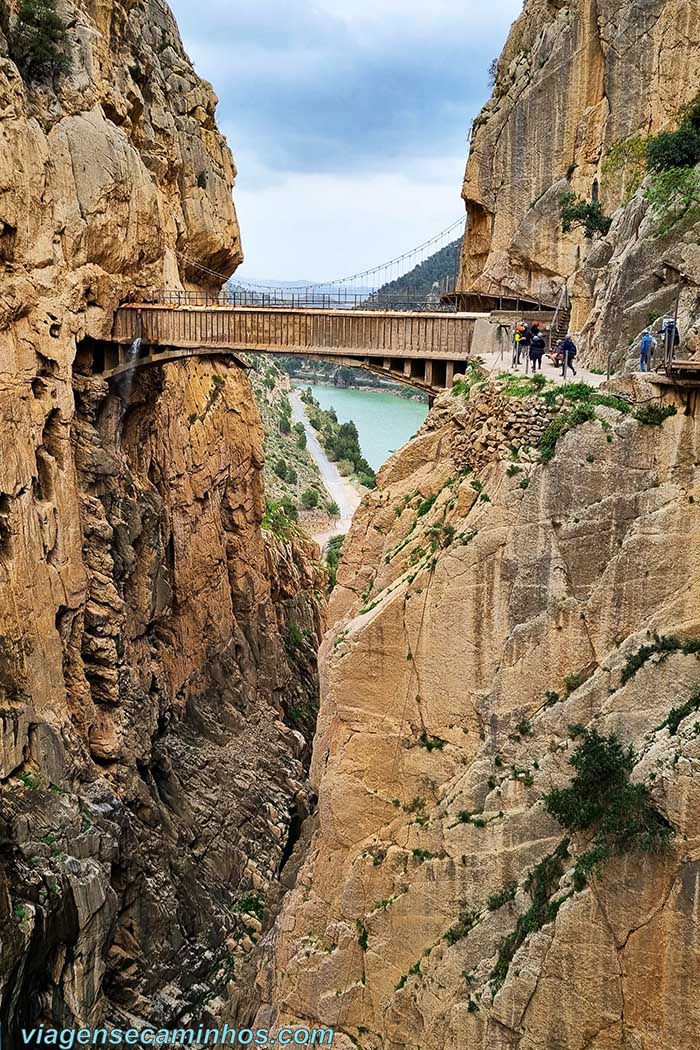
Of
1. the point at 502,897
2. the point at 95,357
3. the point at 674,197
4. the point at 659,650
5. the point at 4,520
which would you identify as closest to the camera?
the point at 659,650

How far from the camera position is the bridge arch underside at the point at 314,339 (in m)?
20.5

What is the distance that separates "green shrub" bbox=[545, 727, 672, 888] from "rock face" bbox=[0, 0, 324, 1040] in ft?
37.9

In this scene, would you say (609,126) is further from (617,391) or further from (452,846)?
(452,846)

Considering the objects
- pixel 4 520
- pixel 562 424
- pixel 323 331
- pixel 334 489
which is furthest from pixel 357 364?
pixel 334 489

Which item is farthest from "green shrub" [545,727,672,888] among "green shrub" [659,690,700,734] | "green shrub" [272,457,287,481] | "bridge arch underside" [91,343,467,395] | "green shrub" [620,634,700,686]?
"green shrub" [272,457,287,481]

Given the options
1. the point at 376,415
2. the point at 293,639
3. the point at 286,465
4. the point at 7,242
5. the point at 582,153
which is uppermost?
the point at 582,153

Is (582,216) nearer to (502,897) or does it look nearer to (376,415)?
(502,897)

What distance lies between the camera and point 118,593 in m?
24.4

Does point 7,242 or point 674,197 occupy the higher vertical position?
point 674,197

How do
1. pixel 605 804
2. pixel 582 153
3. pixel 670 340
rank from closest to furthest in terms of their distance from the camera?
pixel 605 804 < pixel 670 340 < pixel 582 153

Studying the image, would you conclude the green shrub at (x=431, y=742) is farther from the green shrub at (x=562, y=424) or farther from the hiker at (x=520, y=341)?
the hiker at (x=520, y=341)

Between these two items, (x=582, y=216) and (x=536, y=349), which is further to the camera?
(x=582, y=216)

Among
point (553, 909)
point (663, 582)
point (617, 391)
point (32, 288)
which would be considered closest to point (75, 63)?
point (32, 288)

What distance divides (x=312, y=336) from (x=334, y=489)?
53.1 m
